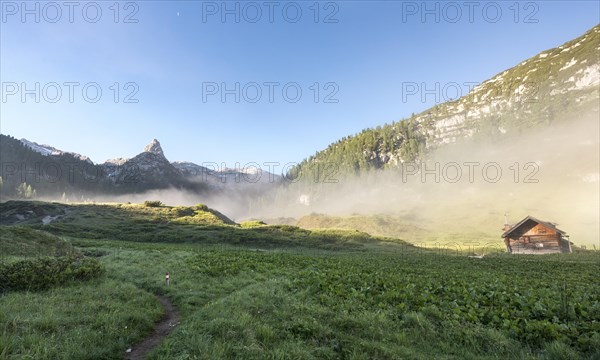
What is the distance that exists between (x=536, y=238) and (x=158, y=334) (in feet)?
266

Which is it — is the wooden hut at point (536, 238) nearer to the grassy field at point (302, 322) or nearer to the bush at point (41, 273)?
the grassy field at point (302, 322)

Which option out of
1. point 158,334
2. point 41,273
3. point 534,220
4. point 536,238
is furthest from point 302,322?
point 536,238

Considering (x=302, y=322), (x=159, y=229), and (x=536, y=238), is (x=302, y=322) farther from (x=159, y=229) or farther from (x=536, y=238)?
(x=159, y=229)

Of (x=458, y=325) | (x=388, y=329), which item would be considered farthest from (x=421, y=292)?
(x=388, y=329)

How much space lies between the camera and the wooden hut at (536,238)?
6531 cm

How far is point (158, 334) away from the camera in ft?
38.7

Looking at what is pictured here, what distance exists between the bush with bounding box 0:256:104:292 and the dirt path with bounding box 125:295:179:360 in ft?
19.5

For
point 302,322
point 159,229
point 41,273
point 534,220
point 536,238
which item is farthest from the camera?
point 159,229

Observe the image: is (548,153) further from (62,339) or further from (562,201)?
(62,339)

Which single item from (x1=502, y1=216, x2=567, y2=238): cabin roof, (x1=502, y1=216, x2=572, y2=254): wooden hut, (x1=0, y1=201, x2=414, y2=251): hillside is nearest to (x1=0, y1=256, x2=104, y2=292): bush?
(x1=0, y1=201, x2=414, y2=251): hillside

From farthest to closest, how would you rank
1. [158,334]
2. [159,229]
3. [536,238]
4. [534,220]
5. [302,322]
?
[159,229], [536,238], [534,220], [158,334], [302,322]

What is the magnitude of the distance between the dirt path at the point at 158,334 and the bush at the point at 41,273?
5.94 m

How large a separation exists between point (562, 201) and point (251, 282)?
16689 centimetres

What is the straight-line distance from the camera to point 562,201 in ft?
442
